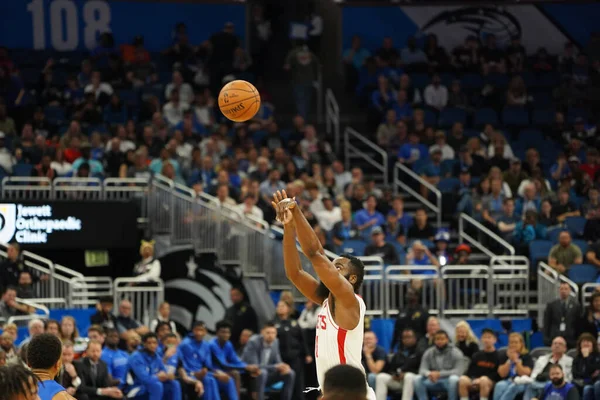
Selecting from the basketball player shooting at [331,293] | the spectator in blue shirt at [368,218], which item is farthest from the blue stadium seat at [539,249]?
the basketball player shooting at [331,293]

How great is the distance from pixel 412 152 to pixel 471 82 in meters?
3.94

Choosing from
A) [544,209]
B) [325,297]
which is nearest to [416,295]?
[544,209]

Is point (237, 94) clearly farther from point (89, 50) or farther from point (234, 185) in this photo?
point (89, 50)

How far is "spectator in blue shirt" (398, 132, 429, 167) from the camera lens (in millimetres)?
22750

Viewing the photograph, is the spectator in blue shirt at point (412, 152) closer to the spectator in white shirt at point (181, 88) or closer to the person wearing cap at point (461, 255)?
the person wearing cap at point (461, 255)

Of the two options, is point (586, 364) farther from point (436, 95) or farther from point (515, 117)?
point (436, 95)

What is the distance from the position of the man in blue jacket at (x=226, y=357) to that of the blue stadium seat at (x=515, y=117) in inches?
410

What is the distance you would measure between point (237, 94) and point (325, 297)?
9.20 feet

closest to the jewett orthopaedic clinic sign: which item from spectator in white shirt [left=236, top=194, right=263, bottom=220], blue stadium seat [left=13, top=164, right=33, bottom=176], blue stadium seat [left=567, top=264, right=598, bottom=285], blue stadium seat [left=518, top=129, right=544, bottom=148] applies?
blue stadium seat [left=13, top=164, right=33, bottom=176]

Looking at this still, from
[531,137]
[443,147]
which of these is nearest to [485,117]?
[531,137]

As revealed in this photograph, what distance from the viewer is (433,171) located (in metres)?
22.1

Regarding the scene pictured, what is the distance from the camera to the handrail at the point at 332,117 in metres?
24.5

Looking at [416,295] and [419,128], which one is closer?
[416,295]

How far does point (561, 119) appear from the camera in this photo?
24.7 meters
